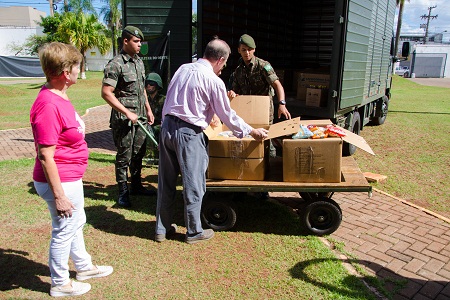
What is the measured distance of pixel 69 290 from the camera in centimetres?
293

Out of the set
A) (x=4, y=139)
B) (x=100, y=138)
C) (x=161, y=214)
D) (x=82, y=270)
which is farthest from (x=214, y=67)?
(x=4, y=139)

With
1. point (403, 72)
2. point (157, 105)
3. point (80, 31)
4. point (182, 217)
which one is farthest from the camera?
point (403, 72)

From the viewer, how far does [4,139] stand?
28.3 ft

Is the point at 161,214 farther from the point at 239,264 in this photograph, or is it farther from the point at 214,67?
the point at 214,67

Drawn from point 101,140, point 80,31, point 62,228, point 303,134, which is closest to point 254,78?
point 303,134

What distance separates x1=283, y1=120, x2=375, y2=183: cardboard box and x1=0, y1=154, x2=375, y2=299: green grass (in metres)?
0.63

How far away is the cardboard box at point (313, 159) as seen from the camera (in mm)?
3748

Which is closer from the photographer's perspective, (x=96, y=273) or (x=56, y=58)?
(x=56, y=58)

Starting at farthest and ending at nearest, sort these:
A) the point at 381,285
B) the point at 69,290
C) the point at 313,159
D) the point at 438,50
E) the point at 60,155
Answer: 1. the point at 438,50
2. the point at 313,159
3. the point at 381,285
4. the point at 69,290
5. the point at 60,155

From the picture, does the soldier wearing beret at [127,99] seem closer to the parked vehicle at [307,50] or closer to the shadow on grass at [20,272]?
the parked vehicle at [307,50]

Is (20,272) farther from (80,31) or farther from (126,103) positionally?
(80,31)

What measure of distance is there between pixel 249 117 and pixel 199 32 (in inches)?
91.4

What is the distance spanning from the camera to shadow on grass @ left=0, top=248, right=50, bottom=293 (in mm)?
3080

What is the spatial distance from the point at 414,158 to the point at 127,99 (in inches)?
219
